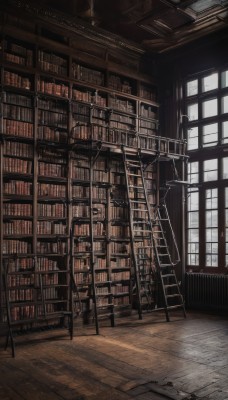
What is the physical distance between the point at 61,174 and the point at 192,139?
2651 millimetres

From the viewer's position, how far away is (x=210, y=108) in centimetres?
661

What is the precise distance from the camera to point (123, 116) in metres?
6.47

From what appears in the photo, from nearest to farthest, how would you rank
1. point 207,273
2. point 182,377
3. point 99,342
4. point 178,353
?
1. point 182,377
2. point 178,353
3. point 99,342
4. point 207,273

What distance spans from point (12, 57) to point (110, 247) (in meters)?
3.11

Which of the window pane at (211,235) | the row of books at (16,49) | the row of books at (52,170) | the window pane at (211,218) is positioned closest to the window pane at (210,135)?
the window pane at (211,218)

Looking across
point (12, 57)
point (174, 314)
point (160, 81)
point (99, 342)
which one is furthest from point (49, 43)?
point (174, 314)

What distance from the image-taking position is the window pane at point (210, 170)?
21.2 feet

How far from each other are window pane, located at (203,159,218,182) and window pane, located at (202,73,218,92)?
129 centimetres

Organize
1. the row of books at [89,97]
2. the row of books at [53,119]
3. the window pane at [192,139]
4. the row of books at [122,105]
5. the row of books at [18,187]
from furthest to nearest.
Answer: the window pane at [192,139] < the row of books at [122,105] < the row of books at [89,97] < the row of books at [53,119] < the row of books at [18,187]

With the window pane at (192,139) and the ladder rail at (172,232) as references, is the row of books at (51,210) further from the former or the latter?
the window pane at (192,139)

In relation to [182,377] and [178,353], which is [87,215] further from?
[182,377]

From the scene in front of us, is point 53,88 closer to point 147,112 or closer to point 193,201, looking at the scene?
point 147,112

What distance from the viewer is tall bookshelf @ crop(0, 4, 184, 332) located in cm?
502

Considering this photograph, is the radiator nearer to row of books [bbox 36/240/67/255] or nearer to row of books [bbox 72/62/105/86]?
row of books [bbox 36/240/67/255]
